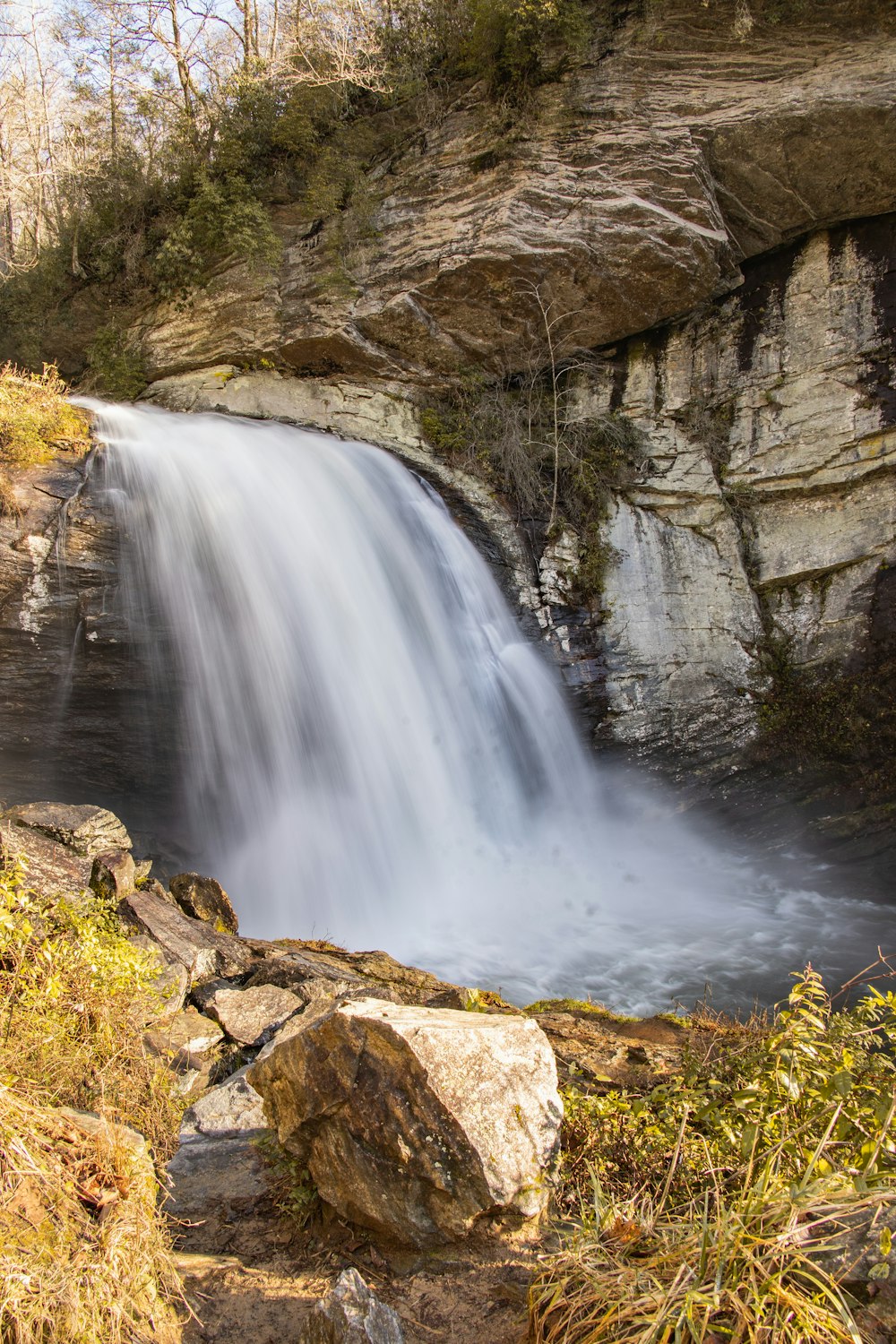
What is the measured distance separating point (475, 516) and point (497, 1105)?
911cm

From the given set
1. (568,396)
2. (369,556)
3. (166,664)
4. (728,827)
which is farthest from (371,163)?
(728,827)

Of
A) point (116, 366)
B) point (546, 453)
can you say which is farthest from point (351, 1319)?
point (116, 366)

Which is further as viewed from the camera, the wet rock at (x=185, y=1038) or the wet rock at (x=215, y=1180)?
the wet rock at (x=185, y=1038)

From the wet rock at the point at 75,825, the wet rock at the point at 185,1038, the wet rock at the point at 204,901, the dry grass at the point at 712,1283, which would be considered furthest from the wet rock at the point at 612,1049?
the wet rock at the point at 75,825

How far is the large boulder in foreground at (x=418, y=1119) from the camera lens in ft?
7.68

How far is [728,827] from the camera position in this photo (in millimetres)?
10734

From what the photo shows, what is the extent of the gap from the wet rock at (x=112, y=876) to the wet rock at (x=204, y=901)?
2.69 feet

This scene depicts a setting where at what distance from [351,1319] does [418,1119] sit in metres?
0.54

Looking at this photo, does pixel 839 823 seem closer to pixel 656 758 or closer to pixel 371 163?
pixel 656 758

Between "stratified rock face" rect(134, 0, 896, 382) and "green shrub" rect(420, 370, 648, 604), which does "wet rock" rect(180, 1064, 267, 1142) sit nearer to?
"green shrub" rect(420, 370, 648, 604)

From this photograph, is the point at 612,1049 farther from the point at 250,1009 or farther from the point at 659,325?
the point at 659,325

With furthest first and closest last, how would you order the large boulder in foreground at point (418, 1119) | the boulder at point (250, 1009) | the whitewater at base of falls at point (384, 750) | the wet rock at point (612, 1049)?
the whitewater at base of falls at point (384, 750) → the boulder at point (250, 1009) → the wet rock at point (612, 1049) → the large boulder in foreground at point (418, 1119)

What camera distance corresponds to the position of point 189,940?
5031 millimetres

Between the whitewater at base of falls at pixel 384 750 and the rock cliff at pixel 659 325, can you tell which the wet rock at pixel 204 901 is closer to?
the whitewater at base of falls at pixel 384 750
